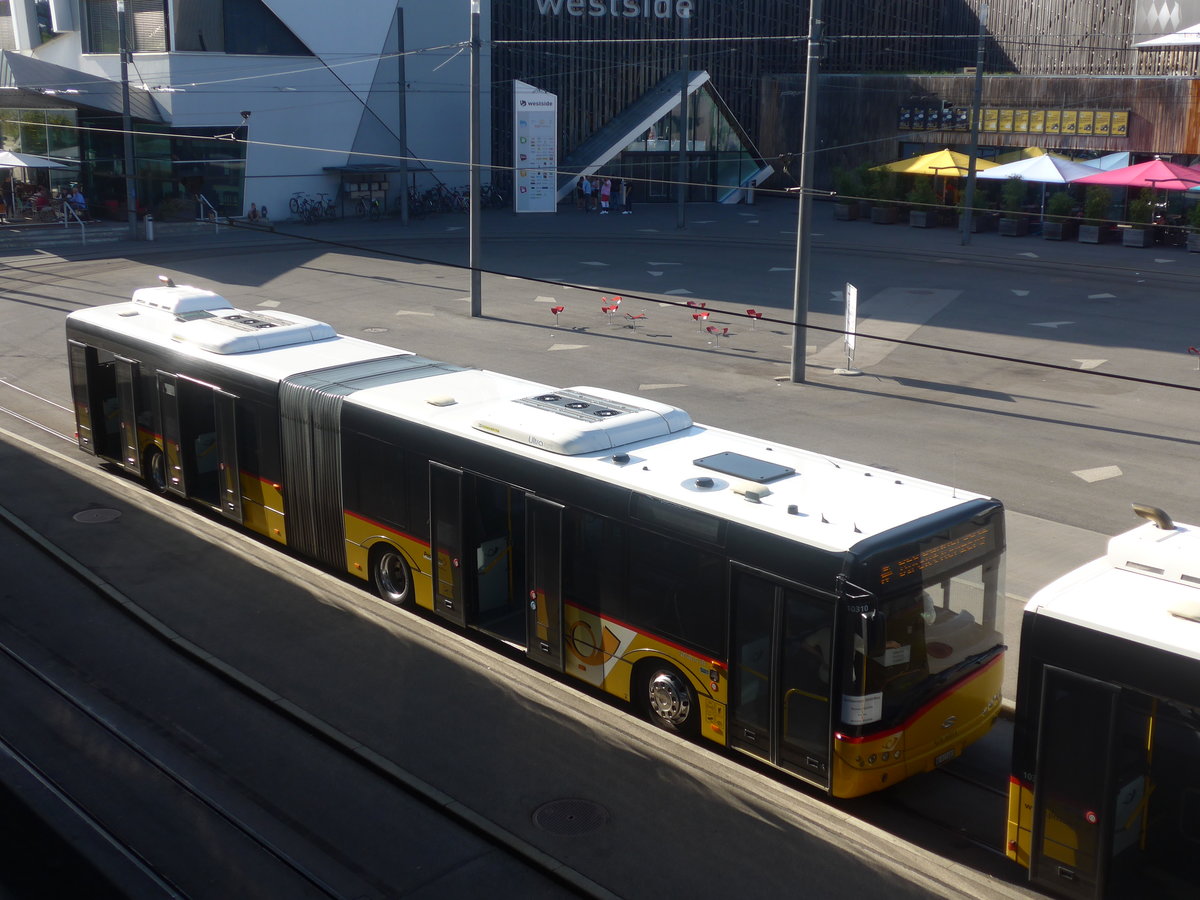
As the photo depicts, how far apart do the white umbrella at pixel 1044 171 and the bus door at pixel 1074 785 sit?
3790 centimetres

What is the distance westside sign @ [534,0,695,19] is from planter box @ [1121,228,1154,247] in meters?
20.9

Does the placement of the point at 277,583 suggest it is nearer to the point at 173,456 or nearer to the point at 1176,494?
the point at 173,456

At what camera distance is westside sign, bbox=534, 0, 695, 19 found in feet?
171

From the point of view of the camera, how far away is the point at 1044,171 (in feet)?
139

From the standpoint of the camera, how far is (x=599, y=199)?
5106 centimetres

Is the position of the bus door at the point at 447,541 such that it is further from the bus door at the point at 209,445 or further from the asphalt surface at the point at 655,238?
the asphalt surface at the point at 655,238

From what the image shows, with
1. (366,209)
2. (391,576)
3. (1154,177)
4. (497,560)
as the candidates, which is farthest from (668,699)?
(366,209)

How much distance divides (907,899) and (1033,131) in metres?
44.7

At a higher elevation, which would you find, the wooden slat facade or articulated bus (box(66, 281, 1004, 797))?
the wooden slat facade

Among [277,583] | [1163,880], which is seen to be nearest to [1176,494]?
[1163,880]

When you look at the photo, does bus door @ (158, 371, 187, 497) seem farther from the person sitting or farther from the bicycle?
the bicycle

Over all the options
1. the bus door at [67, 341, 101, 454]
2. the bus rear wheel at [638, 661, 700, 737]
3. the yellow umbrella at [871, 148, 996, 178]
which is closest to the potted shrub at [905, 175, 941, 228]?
the yellow umbrella at [871, 148, 996, 178]

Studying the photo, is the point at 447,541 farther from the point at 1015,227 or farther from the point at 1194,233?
the point at 1015,227

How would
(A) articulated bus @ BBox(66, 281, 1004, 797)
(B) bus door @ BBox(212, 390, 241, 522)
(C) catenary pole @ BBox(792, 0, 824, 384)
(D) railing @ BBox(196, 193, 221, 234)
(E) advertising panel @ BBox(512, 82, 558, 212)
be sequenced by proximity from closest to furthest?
(A) articulated bus @ BBox(66, 281, 1004, 797) → (B) bus door @ BBox(212, 390, 241, 522) → (C) catenary pole @ BBox(792, 0, 824, 384) → (D) railing @ BBox(196, 193, 221, 234) → (E) advertising panel @ BBox(512, 82, 558, 212)
